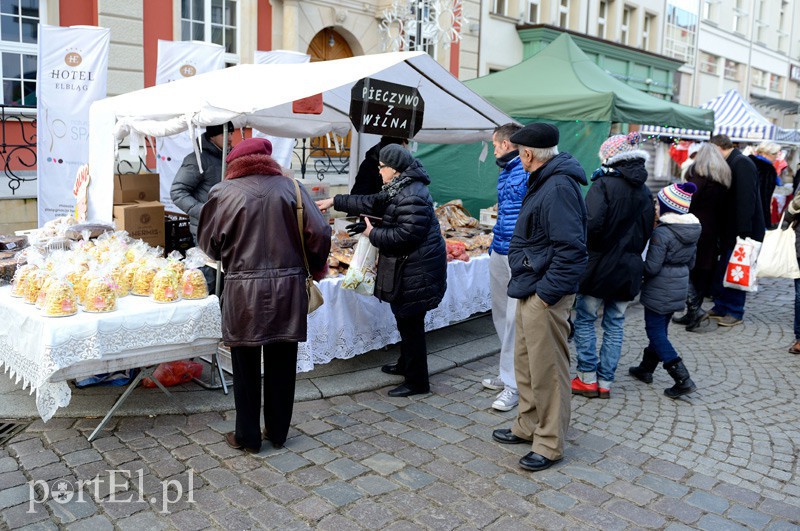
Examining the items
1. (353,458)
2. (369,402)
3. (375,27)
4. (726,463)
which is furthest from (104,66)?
(375,27)

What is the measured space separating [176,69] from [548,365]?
22.7 feet

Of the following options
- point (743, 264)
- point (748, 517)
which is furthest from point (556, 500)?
point (743, 264)

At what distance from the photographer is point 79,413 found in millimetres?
4320

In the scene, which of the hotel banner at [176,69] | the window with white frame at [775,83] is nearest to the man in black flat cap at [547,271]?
the hotel banner at [176,69]

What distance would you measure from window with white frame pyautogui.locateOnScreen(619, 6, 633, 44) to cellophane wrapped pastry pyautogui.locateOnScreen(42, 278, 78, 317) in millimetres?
22806

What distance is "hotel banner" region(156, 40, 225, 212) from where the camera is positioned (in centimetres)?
868

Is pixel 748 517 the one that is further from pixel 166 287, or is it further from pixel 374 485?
pixel 166 287

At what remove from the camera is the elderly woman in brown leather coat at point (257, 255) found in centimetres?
361

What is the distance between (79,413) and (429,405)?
7.60ft

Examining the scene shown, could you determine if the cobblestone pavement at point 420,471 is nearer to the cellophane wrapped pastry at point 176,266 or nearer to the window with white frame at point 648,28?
the cellophane wrapped pastry at point 176,266

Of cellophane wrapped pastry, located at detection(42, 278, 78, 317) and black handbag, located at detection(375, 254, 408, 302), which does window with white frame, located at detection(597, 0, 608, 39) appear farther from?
cellophane wrapped pastry, located at detection(42, 278, 78, 317)

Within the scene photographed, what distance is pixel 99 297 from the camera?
3885 millimetres

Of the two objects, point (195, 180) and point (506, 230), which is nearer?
point (506, 230)

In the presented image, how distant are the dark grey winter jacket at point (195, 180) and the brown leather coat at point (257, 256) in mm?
1951
